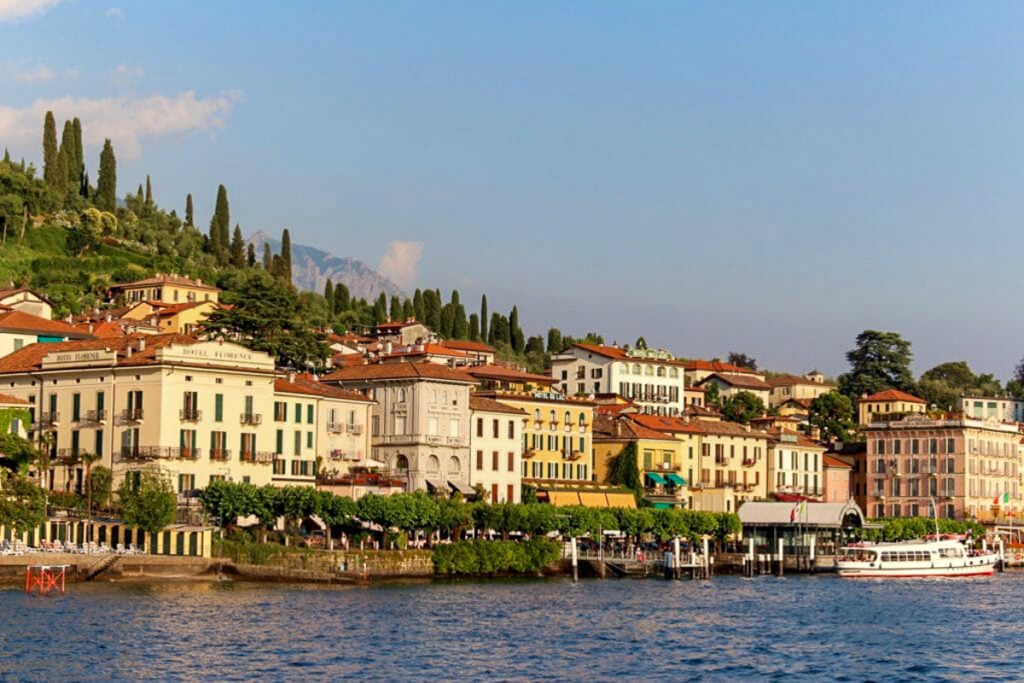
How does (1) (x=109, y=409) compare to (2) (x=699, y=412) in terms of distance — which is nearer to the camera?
(1) (x=109, y=409)

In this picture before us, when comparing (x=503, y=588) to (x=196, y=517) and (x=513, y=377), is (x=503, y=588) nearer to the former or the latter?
(x=196, y=517)

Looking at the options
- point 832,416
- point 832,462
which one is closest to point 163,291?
point 832,462

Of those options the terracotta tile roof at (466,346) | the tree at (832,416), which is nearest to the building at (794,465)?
the tree at (832,416)

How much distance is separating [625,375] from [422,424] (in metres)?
48.7

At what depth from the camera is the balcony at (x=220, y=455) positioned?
90125mm

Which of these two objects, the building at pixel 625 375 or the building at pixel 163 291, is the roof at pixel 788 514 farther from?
the building at pixel 163 291

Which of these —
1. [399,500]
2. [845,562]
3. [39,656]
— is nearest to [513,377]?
[845,562]

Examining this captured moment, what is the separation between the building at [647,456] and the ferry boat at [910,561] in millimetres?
13500

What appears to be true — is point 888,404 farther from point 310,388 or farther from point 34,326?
point 34,326

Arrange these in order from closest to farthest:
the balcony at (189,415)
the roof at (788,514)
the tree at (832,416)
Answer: the balcony at (189,415) → the roof at (788,514) → the tree at (832,416)

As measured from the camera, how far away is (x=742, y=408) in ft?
555

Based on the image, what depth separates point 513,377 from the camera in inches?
5025

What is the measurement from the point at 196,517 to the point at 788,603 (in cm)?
2989

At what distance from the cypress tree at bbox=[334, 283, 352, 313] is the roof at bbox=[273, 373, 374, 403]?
80.9m
